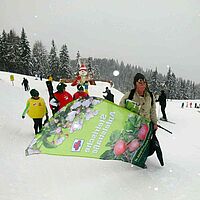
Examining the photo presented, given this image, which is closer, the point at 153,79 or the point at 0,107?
the point at 0,107

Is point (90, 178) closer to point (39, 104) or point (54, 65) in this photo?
point (39, 104)

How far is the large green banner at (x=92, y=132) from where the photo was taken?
4816 mm

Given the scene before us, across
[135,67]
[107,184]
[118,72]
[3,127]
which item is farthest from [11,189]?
[135,67]

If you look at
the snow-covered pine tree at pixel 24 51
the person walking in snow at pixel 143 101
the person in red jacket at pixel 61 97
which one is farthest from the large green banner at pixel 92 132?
the snow-covered pine tree at pixel 24 51

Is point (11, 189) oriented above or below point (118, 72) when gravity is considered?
above

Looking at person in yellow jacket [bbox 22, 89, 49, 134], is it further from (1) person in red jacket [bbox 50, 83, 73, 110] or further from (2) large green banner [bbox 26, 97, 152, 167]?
(2) large green banner [bbox 26, 97, 152, 167]

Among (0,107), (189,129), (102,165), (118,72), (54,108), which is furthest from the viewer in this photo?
(118,72)

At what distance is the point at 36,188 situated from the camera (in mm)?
4605

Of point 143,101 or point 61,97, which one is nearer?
point 143,101

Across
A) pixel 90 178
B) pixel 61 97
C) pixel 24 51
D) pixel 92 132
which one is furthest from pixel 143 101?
pixel 24 51

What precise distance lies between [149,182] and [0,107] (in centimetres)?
822

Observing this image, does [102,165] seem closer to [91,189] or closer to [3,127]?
[91,189]

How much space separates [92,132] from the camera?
16.1 ft

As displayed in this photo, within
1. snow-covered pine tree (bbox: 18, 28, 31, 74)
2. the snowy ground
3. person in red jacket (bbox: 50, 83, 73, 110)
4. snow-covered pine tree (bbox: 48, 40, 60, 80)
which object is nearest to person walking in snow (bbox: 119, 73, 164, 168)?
A: the snowy ground
